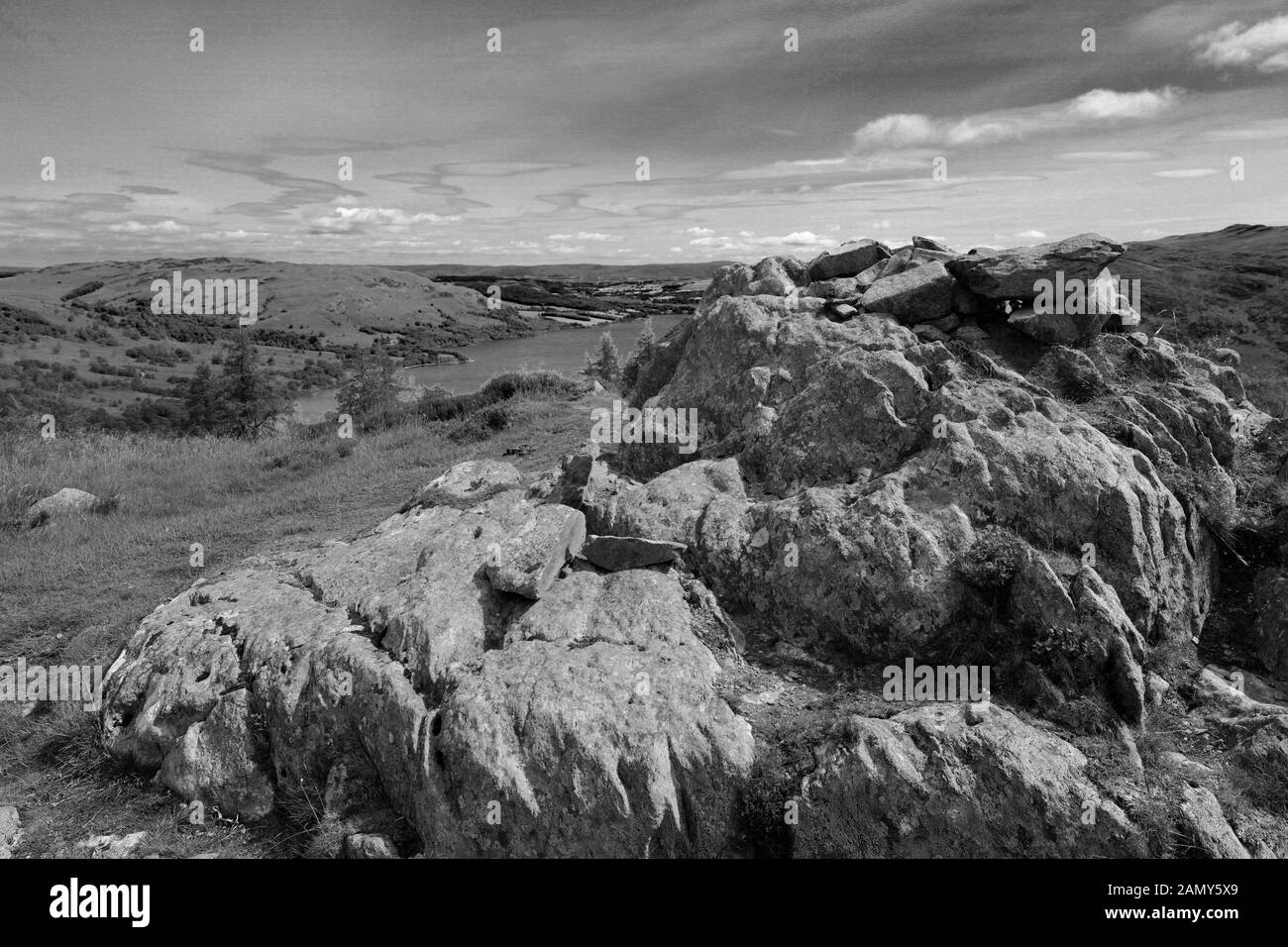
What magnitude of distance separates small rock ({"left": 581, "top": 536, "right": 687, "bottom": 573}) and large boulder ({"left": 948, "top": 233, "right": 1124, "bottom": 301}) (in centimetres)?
770

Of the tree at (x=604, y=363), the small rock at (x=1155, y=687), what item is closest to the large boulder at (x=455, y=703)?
the small rock at (x=1155, y=687)

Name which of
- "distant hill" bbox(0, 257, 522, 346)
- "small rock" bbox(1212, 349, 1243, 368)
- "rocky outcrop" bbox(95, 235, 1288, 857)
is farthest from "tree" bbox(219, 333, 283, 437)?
"distant hill" bbox(0, 257, 522, 346)

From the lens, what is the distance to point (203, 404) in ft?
166

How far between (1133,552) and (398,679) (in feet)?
29.7

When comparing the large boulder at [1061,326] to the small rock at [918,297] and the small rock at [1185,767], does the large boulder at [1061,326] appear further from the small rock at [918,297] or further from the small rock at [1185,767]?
the small rock at [1185,767]

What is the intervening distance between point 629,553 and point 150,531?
13.3m

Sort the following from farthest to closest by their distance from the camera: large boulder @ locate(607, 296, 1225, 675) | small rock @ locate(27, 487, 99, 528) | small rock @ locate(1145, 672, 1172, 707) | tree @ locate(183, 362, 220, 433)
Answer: tree @ locate(183, 362, 220, 433) → small rock @ locate(27, 487, 99, 528) → large boulder @ locate(607, 296, 1225, 675) → small rock @ locate(1145, 672, 1172, 707)

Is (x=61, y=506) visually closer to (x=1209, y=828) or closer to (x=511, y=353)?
(x=1209, y=828)

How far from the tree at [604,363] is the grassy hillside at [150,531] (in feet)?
29.0

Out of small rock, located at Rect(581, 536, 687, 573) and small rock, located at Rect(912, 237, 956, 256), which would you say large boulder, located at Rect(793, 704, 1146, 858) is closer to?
small rock, located at Rect(581, 536, 687, 573)

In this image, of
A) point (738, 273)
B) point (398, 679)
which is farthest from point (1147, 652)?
point (738, 273)

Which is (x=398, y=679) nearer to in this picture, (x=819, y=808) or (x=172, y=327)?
(x=819, y=808)

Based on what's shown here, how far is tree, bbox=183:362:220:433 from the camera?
154 feet

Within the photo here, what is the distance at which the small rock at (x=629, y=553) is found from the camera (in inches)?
393
